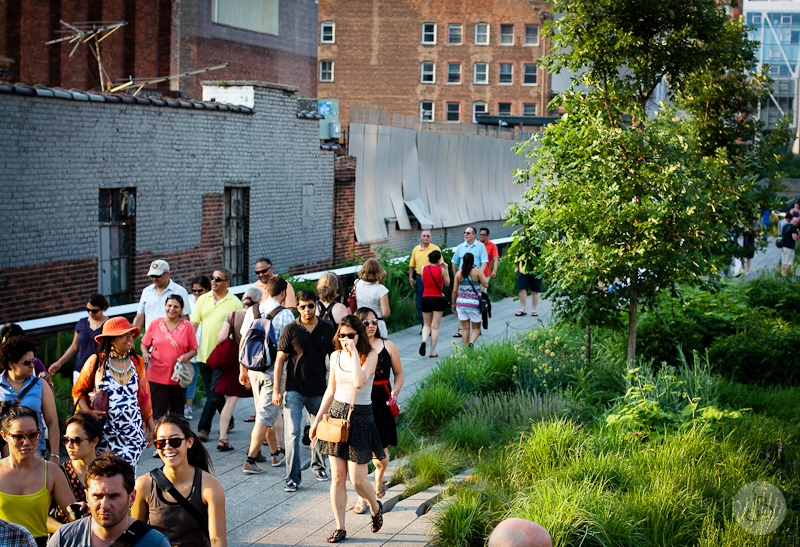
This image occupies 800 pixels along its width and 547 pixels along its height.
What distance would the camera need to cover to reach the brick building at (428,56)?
194 ft

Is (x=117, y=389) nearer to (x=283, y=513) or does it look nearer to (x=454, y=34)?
(x=283, y=513)

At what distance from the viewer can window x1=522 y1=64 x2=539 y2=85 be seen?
58500mm

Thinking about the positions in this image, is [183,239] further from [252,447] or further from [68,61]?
[68,61]

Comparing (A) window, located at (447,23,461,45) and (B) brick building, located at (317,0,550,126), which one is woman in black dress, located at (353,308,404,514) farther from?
(A) window, located at (447,23,461,45)

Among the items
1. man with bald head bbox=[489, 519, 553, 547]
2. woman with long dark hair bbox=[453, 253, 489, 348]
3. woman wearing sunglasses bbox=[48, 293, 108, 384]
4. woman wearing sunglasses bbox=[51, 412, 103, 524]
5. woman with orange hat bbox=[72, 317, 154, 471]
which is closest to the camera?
man with bald head bbox=[489, 519, 553, 547]

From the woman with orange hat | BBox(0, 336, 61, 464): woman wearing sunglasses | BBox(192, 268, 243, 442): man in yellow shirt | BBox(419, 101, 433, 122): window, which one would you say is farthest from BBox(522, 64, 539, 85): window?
BBox(0, 336, 61, 464): woman wearing sunglasses

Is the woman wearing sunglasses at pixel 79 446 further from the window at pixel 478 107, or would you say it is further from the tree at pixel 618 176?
the window at pixel 478 107

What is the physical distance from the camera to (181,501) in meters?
4.24

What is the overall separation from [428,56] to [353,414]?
55719 mm

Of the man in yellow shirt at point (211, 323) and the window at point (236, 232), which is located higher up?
the window at point (236, 232)

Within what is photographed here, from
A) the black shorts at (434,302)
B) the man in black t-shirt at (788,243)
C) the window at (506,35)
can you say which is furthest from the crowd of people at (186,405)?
the window at (506,35)

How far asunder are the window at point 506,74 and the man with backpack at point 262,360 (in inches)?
2105

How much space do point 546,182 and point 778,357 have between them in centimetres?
380

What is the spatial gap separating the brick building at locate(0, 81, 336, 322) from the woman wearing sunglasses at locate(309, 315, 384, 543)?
715 cm
